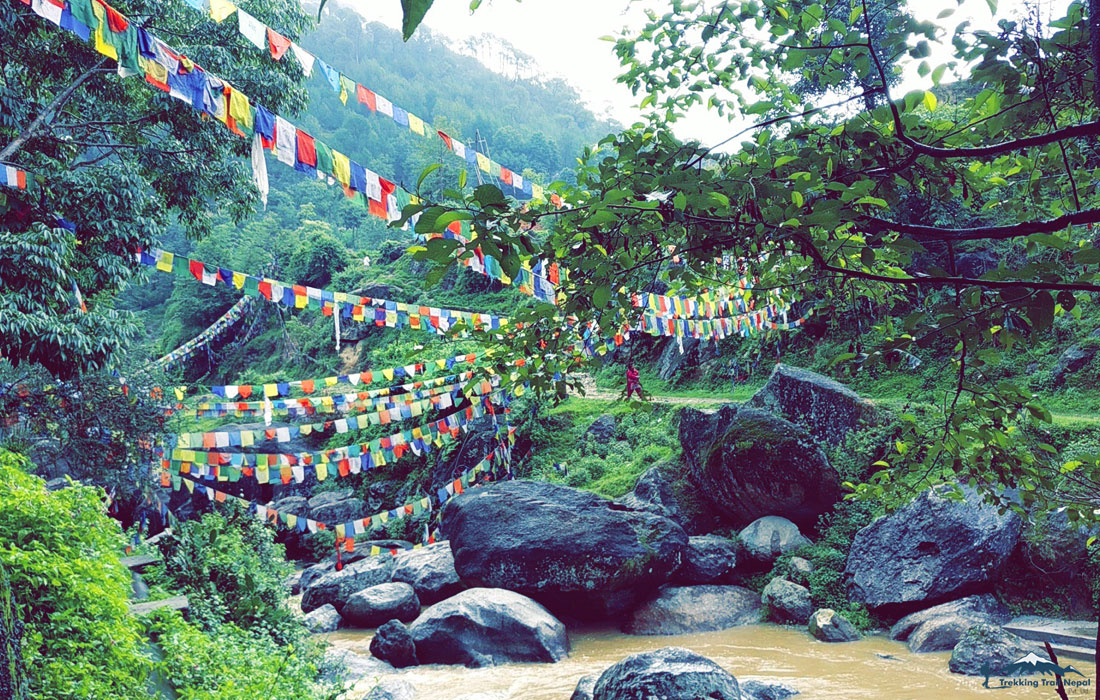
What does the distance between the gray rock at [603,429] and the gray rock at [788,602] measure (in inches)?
314

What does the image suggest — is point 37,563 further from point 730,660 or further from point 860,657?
point 860,657

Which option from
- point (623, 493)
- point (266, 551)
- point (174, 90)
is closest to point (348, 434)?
point (623, 493)

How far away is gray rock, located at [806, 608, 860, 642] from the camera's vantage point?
8.28 m

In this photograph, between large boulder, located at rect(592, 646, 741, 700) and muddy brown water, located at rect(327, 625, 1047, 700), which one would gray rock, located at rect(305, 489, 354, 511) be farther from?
large boulder, located at rect(592, 646, 741, 700)

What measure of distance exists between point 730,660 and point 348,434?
673 inches

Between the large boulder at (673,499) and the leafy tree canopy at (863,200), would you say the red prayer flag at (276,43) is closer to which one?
the leafy tree canopy at (863,200)

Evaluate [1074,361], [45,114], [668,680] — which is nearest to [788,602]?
[668,680]

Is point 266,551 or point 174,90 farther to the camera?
point 266,551

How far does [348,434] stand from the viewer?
22.6m

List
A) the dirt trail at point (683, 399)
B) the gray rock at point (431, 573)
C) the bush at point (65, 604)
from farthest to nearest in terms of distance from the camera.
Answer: the dirt trail at point (683, 399), the gray rock at point (431, 573), the bush at point (65, 604)

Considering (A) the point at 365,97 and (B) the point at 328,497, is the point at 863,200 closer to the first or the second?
(A) the point at 365,97

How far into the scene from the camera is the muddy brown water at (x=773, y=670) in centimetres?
652

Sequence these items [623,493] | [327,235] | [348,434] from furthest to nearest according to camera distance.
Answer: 1. [327,235]
2. [348,434]
3. [623,493]

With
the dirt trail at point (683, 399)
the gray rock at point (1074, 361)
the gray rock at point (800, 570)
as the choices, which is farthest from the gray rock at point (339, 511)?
the gray rock at point (1074, 361)
